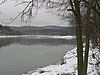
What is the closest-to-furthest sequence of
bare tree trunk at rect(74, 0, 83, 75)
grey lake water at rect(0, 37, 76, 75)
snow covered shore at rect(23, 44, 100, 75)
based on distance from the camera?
bare tree trunk at rect(74, 0, 83, 75) → snow covered shore at rect(23, 44, 100, 75) → grey lake water at rect(0, 37, 76, 75)

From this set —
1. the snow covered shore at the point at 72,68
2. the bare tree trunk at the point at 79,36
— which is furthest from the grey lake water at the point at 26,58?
the bare tree trunk at the point at 79,36

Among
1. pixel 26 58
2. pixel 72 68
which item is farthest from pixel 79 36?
pixel 26 58

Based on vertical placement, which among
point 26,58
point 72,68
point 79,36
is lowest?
point 26,58

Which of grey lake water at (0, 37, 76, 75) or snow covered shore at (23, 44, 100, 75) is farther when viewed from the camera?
grey lake water at (0, 37, 76, 75)

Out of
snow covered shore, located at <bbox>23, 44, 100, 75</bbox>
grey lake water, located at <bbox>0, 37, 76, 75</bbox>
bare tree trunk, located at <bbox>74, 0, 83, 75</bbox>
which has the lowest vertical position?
grey lake water, located at <bbox>0, 37, 76, 75</bbox>

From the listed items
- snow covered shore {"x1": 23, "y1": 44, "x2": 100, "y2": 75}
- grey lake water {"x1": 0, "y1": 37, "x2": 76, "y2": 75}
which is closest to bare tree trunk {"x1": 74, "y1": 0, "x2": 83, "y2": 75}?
snow covered shore {"x1": 23, "y1": 44, "x2": 100, "y2": 75}

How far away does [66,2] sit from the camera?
5465 millimetres

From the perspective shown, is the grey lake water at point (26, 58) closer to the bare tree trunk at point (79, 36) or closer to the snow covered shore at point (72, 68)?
the snow covered shore at point (72, 68)

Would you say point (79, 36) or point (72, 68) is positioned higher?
point (79, 36)

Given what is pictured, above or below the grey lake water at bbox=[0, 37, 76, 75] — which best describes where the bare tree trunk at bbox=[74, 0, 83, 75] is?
above

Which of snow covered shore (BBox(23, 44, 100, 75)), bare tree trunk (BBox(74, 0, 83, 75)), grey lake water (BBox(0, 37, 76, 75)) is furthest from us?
grey lake water (BBox(0, 37, 76, 75))

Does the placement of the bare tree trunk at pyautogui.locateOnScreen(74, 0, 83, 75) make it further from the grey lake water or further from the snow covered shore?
the grey lake water

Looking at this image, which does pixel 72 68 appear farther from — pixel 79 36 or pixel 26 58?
pixel 26 58

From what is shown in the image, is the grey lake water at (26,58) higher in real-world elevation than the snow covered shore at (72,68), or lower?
lower
